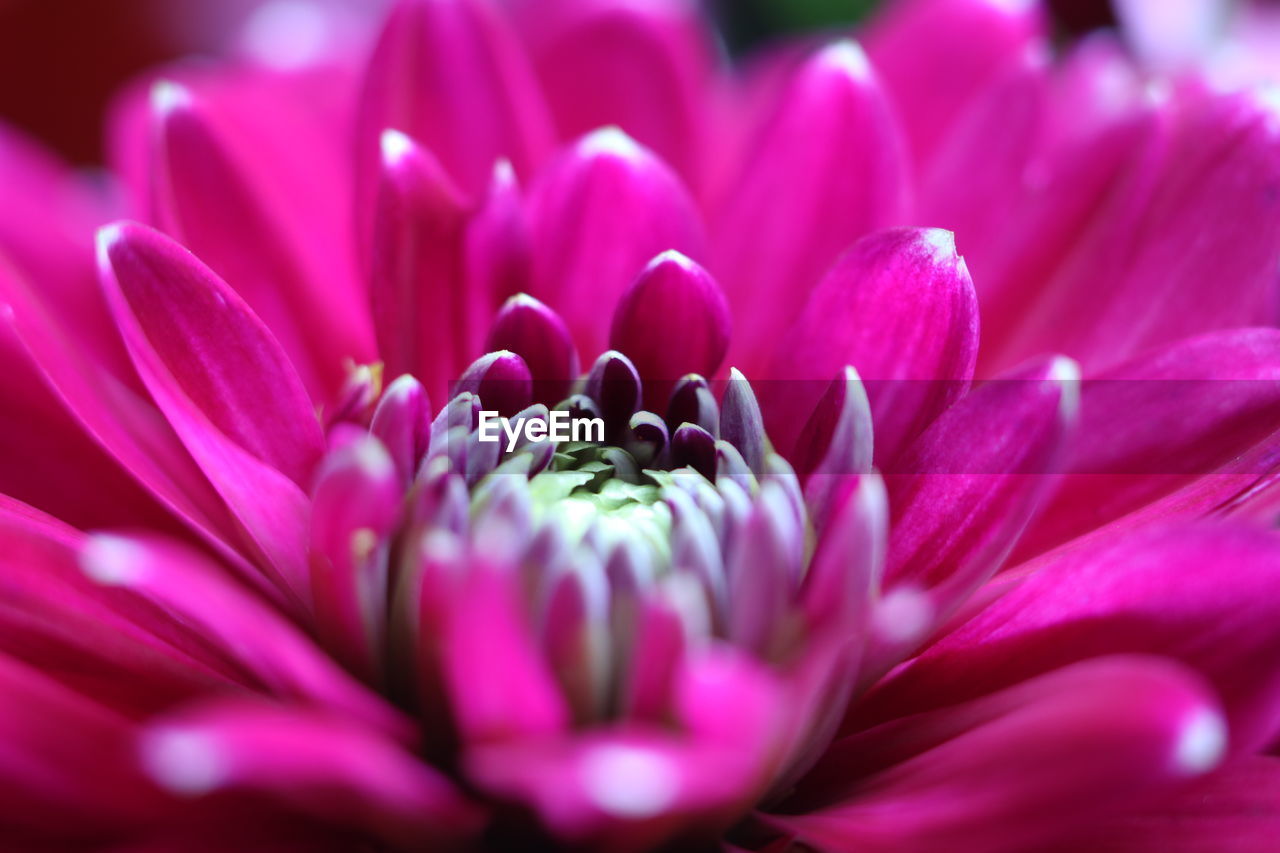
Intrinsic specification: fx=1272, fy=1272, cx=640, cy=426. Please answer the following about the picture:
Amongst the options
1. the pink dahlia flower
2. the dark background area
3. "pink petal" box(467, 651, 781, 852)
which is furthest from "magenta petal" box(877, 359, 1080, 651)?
the dark background area

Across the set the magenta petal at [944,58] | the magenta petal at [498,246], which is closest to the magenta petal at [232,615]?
the magenta petal at [498,246]

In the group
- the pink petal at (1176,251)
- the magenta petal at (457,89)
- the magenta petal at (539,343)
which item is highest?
the magenta petal at (457,89)

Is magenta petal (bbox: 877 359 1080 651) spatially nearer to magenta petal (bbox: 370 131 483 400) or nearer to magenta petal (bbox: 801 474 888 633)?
magenta petal (bbox: 801 474 888 633)

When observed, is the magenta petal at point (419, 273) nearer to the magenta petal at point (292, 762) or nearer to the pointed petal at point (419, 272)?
the pointed petal at point (419, 272)

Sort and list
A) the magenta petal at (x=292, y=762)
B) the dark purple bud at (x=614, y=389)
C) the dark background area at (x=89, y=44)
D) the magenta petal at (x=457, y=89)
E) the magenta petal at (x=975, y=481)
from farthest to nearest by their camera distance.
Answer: the dark background area at (x=89, y=44), the magenta petal at (x=457, y=89), the dark purple bud at (x=614, y=389), the magenta petal at (x=975, y=481), the magenta petal at (x=292, y=762)

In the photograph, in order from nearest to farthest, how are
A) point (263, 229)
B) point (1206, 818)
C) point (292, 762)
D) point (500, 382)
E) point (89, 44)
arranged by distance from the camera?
point (292, 762) → point (1206, 818) → point (500, 382) → point (263, 229) → point (89, 44)

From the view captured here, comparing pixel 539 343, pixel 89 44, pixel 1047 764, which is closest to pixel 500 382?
pixel 539 343

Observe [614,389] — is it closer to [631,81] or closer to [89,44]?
[631,81]

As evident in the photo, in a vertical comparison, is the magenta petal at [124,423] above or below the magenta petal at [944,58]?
below
